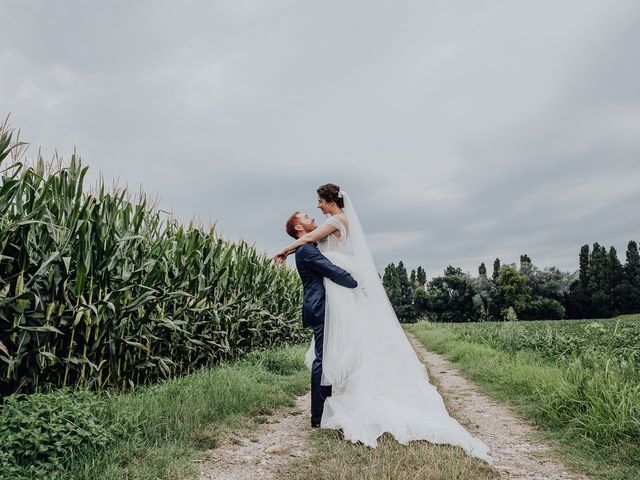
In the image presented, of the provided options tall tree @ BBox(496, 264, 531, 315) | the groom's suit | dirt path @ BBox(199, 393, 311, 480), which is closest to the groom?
the groom's suit

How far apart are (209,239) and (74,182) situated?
2.61 m

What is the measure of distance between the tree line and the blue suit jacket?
153 ft

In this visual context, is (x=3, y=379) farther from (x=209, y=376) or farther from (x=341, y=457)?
(x=341, y=457)

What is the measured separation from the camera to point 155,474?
283 cm

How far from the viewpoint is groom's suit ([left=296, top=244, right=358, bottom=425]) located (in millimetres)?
4242

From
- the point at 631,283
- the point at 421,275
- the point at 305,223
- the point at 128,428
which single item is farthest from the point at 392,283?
the point at 128,428

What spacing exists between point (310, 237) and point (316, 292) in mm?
563

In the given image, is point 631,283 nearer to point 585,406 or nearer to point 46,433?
point 585,406

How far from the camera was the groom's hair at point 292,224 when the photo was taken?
4.77m

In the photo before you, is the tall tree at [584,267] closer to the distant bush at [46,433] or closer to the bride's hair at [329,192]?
the bride's hair at [329,192]

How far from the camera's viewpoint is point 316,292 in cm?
451

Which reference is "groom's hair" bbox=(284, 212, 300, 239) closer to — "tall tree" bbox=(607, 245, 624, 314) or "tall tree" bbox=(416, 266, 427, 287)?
"tall tree" bbox=(607, 245, 624, 314)

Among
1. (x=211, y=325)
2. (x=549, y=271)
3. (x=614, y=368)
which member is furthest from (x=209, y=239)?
(x=549, y=271)

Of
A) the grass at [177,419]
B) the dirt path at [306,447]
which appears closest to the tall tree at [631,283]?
the dirt path at [306,447]
